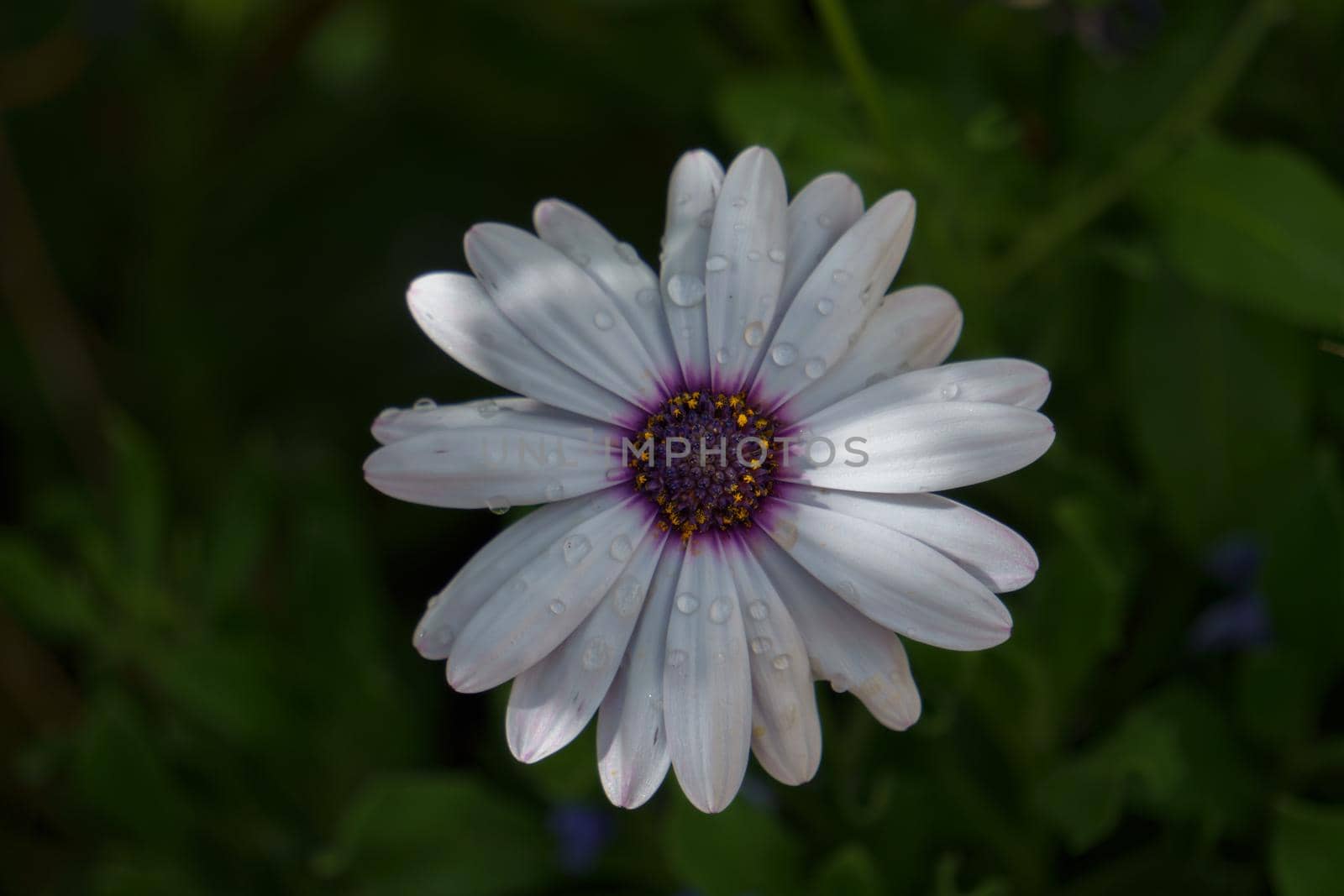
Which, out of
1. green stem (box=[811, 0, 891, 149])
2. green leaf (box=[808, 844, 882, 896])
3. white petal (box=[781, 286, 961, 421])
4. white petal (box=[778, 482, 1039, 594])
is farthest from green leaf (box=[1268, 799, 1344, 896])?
green stem (box=[811, 0, 891, 149])

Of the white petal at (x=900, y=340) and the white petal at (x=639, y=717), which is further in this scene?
the white petal at (x=900, y=340)

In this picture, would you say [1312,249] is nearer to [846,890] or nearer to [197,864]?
[846,890]

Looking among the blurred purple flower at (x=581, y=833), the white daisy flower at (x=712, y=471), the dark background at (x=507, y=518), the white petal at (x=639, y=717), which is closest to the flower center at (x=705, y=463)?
the white daisy flower at (x=712, y=471)

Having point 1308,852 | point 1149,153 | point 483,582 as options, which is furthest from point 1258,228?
point 483,582

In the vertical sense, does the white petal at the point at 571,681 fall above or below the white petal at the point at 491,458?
below

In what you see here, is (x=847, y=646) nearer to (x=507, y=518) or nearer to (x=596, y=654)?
(x=596, y=654)

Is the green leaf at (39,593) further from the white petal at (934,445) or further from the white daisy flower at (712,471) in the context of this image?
the white petal at (934,445)
